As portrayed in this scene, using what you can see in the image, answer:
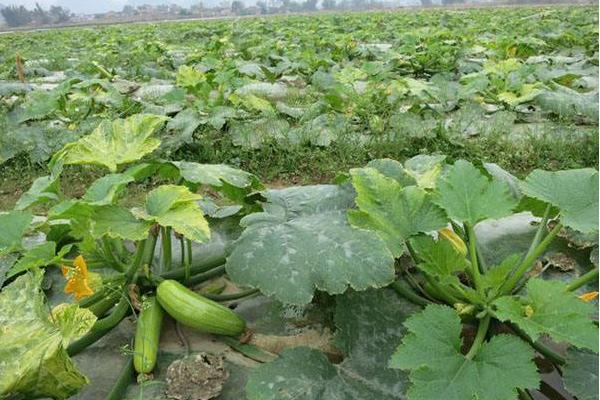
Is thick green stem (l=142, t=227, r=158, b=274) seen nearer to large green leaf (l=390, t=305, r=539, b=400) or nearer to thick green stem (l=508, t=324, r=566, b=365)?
large green leaf (l=390, t=305, r=539, b=400)

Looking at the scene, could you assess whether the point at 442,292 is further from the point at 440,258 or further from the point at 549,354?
the point at 549,354

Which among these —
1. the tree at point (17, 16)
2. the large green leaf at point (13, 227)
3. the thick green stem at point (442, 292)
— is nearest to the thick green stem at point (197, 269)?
the large green leaf at point (13, 227)

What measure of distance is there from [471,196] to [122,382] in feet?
4.21

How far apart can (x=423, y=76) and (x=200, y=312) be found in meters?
5.92

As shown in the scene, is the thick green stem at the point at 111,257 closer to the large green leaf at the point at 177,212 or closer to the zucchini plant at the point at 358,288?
the zucchini plant at the point at 358,288

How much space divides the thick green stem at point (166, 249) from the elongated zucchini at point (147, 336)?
0.67 feet

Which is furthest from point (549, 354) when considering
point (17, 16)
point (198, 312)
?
point (17, 16)

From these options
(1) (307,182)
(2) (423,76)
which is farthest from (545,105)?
(2) (423,76)

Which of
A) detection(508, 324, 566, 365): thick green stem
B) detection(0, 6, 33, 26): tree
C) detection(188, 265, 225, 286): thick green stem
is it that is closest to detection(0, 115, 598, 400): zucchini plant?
detection(508, 324, 566, 365): thick green stem

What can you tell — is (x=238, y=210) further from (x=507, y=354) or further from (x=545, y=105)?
(x=545, y=105)

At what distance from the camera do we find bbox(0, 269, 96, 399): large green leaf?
1.69m

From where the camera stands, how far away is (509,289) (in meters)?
1.90

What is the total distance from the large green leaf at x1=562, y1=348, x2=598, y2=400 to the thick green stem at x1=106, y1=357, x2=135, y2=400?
1341 mm

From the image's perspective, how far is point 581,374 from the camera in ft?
5.22
